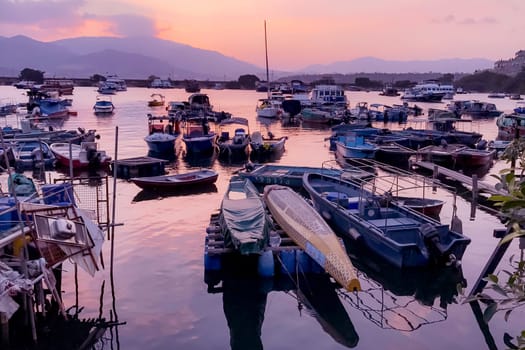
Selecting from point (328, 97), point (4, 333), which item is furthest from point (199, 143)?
point (328, 97)

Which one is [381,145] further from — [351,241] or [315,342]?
[315,342]

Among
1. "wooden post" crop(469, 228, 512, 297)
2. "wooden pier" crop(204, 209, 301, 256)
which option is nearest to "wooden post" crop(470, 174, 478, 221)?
"wooden post" crop(469, 228, 512, 297)

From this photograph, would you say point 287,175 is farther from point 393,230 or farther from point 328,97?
point 328,97

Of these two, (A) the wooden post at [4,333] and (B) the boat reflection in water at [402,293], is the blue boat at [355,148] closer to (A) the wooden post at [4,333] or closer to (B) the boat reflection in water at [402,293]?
(B) the boat reflection in water at [402,293]

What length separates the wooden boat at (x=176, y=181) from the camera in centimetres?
2450

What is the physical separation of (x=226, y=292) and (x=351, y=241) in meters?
6.03

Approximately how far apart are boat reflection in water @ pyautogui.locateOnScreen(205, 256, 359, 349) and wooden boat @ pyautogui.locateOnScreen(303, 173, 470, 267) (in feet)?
7.64

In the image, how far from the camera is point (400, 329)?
1180 cm

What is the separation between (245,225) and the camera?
14688 millimetres

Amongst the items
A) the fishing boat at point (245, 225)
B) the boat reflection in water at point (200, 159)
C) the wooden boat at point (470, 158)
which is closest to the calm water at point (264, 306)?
the fishing boat at point (245, 225)

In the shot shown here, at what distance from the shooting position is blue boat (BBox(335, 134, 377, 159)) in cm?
3359

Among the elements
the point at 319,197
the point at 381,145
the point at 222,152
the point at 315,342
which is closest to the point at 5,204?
the point at 315,342

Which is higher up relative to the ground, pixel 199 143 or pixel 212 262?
pixel 199 143

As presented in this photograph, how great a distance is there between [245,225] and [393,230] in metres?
4.87
